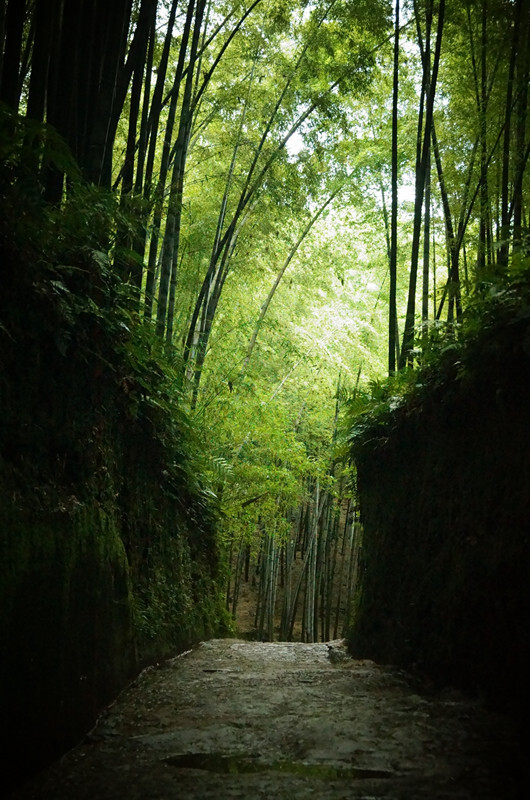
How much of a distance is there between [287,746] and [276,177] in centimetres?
713

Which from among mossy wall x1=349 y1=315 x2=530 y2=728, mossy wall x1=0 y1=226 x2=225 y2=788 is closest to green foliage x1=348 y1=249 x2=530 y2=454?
mossy wall x1=349 y1=315 x2=530 y2=728

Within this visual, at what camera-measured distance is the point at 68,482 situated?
2.35m

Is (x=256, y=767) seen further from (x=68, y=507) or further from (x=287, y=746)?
(x=68, y=507)

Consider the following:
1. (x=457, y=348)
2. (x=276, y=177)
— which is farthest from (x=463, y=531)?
(x=276, y=177)

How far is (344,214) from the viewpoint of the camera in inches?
444

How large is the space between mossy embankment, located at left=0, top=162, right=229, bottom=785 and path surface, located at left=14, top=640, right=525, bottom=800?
0.55 ft

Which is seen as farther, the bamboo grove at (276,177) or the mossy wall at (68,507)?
the bamboo grove at (276,177)

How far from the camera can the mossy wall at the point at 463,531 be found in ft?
7.57

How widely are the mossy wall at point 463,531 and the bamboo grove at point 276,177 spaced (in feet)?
1.77

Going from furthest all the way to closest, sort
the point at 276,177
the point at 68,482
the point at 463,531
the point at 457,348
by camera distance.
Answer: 1. the point at 276,177
2. the point at 457,348
3. the point at 463,531
4. the point at 68,482

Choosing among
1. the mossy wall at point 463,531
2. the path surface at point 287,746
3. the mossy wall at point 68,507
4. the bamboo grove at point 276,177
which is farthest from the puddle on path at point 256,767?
the bamboo grove at point 276,177

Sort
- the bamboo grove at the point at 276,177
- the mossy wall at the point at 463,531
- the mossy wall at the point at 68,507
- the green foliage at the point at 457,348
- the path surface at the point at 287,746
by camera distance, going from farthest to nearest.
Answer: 1. the bamboo grove at the point at 276,177
2. the green foliage at the point at 457,348
3. the mossy wall at the point at 463,531
4. the mossy wall at the point at 68,507
5. the path surface at the point at 287,746

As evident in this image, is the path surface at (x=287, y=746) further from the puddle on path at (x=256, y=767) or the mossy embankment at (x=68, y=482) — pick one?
the mossy embankment at (x=68, y=482)

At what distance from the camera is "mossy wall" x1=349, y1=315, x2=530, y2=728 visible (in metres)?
2.31
